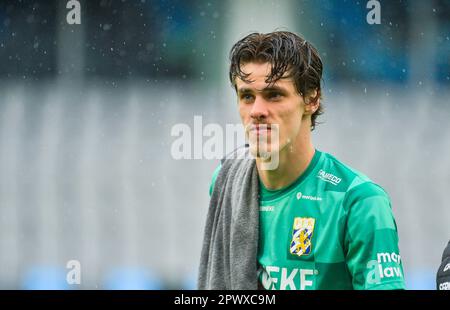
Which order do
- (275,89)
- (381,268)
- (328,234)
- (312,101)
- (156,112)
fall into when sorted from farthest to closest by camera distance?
(156,112) → (312,101) → (275,89) → (328,234) → (381,268)

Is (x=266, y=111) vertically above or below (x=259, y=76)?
below

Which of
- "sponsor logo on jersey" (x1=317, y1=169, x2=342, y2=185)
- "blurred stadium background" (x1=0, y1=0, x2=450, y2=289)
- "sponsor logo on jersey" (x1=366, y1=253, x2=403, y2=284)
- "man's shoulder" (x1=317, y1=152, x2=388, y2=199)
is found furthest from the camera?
"blurred stadium background" (x1=0, y1=0, x2=450, y2=289)

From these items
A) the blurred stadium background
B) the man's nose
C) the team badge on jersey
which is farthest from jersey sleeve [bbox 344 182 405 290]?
the blurred stadium background

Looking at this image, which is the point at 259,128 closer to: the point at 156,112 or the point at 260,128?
the point at 260,128

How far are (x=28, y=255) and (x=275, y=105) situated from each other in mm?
3593

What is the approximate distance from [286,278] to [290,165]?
0.35 metres

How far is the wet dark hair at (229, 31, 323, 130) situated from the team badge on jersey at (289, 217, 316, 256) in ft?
1.34

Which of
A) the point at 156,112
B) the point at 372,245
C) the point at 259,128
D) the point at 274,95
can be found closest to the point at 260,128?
the point at 259,128

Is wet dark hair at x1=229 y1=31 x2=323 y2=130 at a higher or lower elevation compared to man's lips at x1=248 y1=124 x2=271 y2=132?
higher

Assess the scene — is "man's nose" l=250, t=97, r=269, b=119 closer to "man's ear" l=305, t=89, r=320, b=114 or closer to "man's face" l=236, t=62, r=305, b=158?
"man's face" l=236, t=62, r=305, b=158

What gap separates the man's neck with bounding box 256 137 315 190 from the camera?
2.54 m

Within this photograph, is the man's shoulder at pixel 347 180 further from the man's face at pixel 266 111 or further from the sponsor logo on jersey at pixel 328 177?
the man's face at pixel 266 111

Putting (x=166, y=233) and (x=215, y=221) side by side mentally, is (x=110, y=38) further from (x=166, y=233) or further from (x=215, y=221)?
(x=215, y=221)

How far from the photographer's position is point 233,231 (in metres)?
2.56
